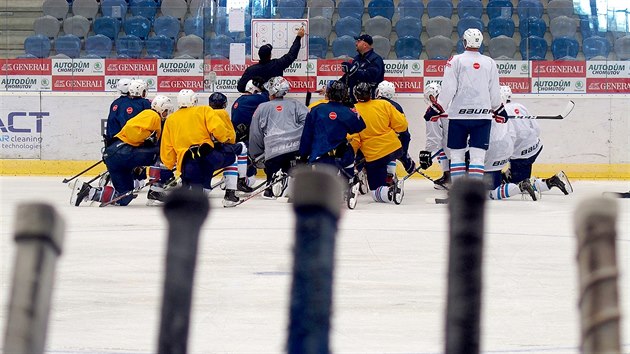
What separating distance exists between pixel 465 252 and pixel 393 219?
309 inches

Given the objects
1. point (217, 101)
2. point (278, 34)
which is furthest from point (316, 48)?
point (217, 101)

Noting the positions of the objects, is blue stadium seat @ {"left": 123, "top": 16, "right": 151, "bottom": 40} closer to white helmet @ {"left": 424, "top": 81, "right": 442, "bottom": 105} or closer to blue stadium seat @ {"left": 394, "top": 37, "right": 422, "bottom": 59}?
blue stadium seat @ {"left": 394, "top": 37, "right": 422, "bottom": 59}

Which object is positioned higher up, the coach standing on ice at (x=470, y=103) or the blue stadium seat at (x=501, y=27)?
the blue stadium seat at (x=501, y=27)

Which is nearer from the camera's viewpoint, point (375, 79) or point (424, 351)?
point (424, 351)

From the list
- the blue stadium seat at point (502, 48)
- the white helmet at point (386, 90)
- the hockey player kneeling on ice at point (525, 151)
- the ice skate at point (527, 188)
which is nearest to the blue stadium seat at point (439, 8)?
the blue stadium seat at point (502, 48)

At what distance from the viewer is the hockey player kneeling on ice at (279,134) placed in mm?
11492

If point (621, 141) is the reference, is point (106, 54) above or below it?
above

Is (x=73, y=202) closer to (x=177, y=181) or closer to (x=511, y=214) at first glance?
(x=177, y=181)

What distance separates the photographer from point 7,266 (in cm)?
582

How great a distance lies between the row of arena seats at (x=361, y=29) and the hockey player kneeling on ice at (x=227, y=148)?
8.62ft

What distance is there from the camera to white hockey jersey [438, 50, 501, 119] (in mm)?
10617

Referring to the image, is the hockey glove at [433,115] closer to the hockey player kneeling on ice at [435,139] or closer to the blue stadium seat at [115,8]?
the hockey player kneeling on ice at [435,139]

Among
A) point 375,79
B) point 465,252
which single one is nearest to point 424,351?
point 465,252

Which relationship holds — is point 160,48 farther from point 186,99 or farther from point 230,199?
point 230,199
